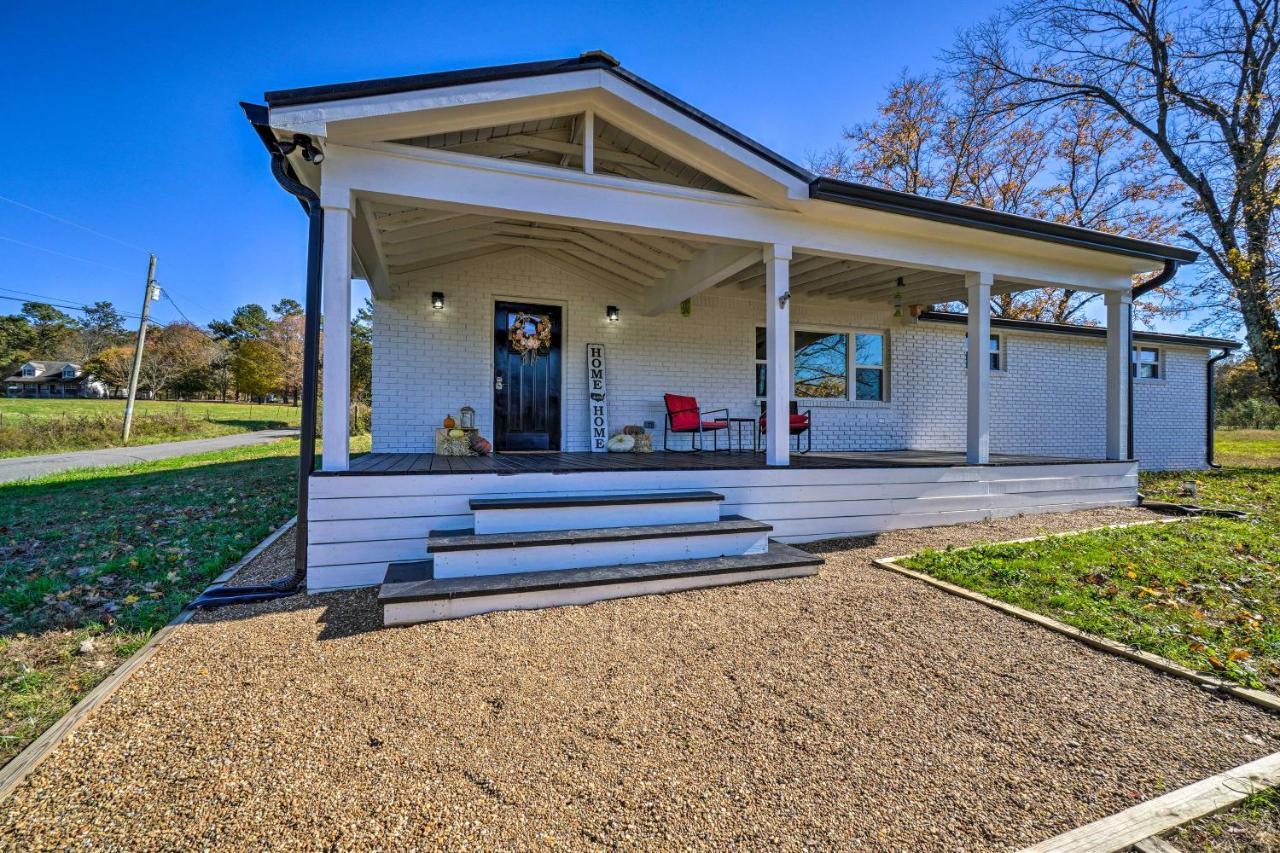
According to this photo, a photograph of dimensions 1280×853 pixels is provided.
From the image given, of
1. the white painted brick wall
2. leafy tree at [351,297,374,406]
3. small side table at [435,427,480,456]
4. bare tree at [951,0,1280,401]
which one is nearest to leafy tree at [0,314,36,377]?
A: leafy tree at [351,297,374,406]

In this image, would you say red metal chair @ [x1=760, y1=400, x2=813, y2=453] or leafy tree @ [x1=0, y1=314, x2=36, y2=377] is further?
leafy tree @ [x1=0, y1=314, x2=36, y2=377]

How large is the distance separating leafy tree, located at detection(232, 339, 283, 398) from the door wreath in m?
31.9

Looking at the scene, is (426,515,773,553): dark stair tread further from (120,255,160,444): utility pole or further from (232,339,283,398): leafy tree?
(232,339,283,398): leafy tree

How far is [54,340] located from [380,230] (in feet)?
182

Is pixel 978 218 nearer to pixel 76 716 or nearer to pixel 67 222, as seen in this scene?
pixel 76 716

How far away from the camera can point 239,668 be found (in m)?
2.40

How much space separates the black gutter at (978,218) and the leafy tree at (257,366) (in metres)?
35.7

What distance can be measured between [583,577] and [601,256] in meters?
4.37

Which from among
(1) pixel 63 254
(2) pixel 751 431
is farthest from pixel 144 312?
(2) pixel 751 431

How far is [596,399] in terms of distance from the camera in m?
6.82

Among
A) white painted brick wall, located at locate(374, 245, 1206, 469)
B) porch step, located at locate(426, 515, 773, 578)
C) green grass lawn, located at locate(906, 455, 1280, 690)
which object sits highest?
white painted brick wall, located at locate(374, 245, 1206, 469)

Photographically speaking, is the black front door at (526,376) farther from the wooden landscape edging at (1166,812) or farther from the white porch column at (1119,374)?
the white porch column at (1119,374)

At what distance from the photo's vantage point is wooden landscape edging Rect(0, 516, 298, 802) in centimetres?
163

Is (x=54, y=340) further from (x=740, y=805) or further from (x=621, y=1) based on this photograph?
(x=740, y=805)
